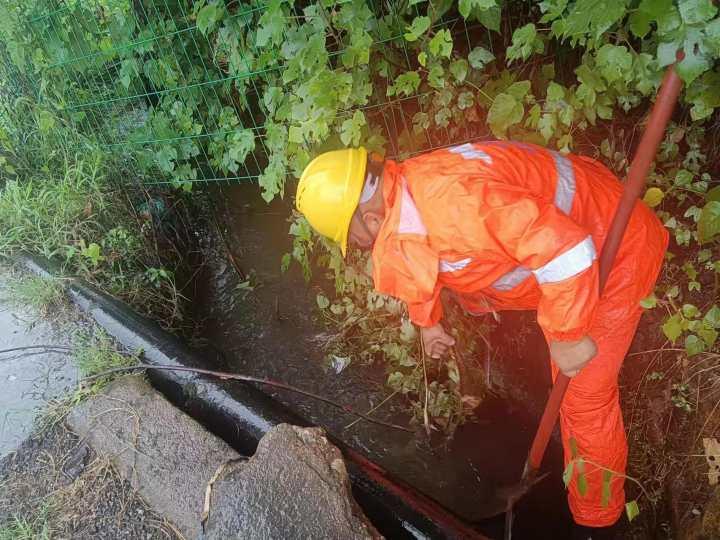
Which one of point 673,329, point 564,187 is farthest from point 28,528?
point 673,329

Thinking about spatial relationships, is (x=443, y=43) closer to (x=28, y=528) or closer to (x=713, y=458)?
(x=713, y=458)

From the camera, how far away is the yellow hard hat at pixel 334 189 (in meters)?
1.84

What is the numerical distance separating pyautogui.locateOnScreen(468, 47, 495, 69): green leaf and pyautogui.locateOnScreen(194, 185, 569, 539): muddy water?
1.53 metres

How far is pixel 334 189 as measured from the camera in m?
1.86

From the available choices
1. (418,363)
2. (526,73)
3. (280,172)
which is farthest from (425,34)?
(418,363)

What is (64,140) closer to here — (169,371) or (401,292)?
(169,371)

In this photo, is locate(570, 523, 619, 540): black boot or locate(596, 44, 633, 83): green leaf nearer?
locate(596, 44, 633, 83): green leaf

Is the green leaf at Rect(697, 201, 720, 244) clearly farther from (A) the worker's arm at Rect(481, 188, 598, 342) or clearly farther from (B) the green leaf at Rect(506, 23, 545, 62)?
(B) the green leaf at Rect(506, 23, 545, 62)

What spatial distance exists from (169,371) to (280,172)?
1.33m

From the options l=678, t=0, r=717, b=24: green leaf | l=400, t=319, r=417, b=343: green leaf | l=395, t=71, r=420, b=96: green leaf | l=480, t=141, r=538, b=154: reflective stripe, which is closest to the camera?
l=678, t=0, r=717, b=24: green leaf

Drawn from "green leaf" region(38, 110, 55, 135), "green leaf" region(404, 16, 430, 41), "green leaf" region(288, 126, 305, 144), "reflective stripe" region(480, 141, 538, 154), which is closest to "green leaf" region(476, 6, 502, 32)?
"green leaf" region(404, 16, 430, 41)

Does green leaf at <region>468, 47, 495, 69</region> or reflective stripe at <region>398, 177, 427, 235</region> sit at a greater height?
green leaf at <region>468, 47, 495, 69</region>

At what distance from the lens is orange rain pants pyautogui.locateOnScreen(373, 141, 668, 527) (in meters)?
1.59

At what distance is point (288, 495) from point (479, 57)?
6.86 feet
